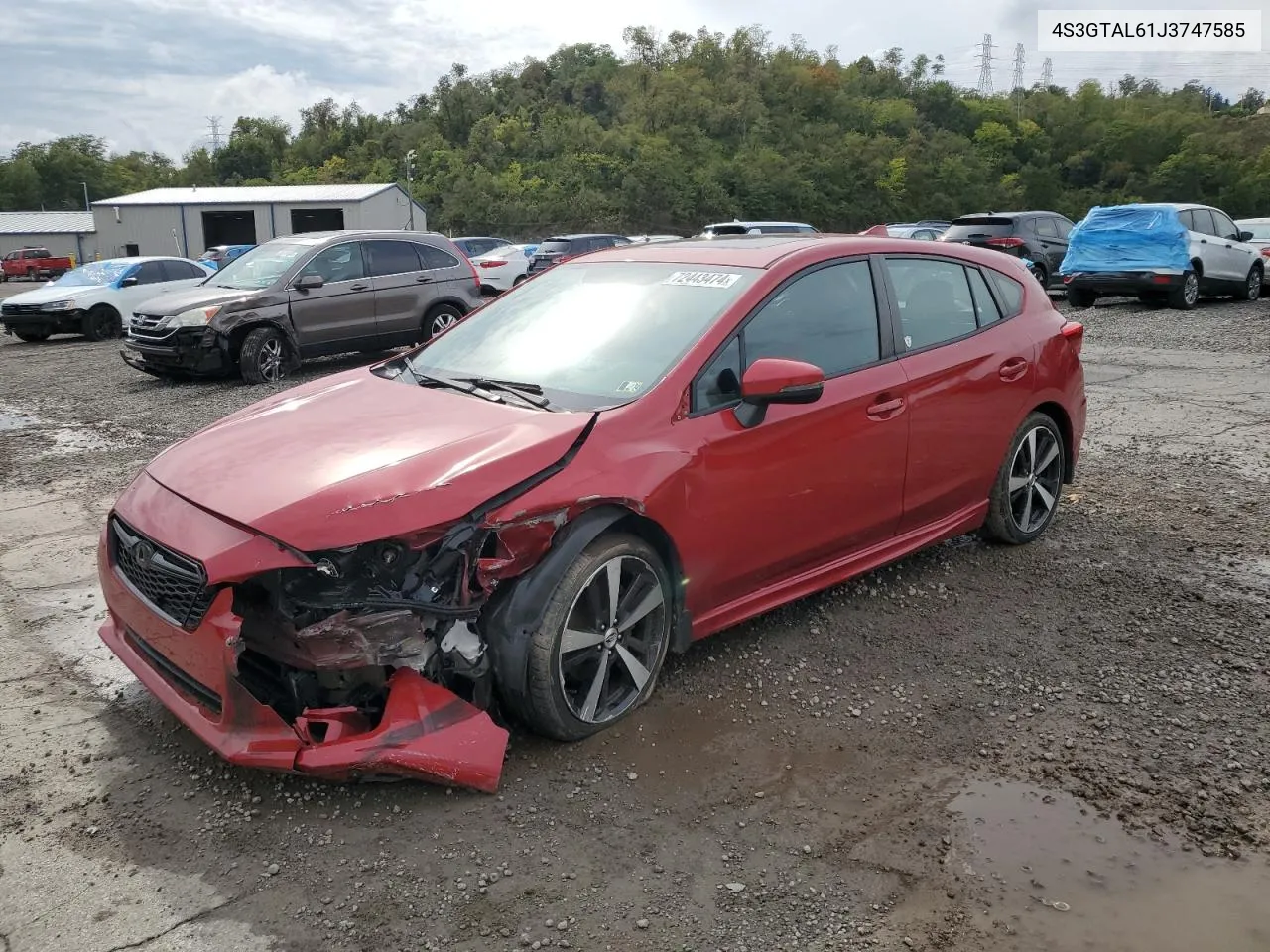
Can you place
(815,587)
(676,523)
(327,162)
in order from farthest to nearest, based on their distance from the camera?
(327,162) → (815,587) → (676,523)

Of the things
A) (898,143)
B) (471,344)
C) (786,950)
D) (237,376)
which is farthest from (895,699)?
(898,143)

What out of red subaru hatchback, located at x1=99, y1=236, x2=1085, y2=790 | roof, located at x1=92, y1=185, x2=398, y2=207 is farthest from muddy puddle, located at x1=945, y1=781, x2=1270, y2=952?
roof, located at x1=92, y1=185, x2=398, y2=207

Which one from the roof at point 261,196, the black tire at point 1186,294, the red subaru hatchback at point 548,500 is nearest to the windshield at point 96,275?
the red subaru hatchback at point 548,500

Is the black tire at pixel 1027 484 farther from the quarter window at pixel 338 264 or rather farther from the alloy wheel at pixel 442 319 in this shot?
the quarter window at pixel 338 264

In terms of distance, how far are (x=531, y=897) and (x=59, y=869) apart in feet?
4.40

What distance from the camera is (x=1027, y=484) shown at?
17.4ft

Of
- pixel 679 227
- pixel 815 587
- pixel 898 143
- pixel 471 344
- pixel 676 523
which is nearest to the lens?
pixel 676 523

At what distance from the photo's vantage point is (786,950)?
2.49m

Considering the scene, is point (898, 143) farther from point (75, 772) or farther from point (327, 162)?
point (75, 772)

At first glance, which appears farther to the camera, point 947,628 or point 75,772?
point 947,628

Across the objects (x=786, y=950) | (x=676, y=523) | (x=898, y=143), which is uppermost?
(x=898, y=143)

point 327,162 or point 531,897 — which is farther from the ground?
point 327,162

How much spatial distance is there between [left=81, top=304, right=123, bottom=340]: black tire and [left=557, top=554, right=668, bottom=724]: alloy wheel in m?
17.0

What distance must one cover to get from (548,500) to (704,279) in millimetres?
1413
